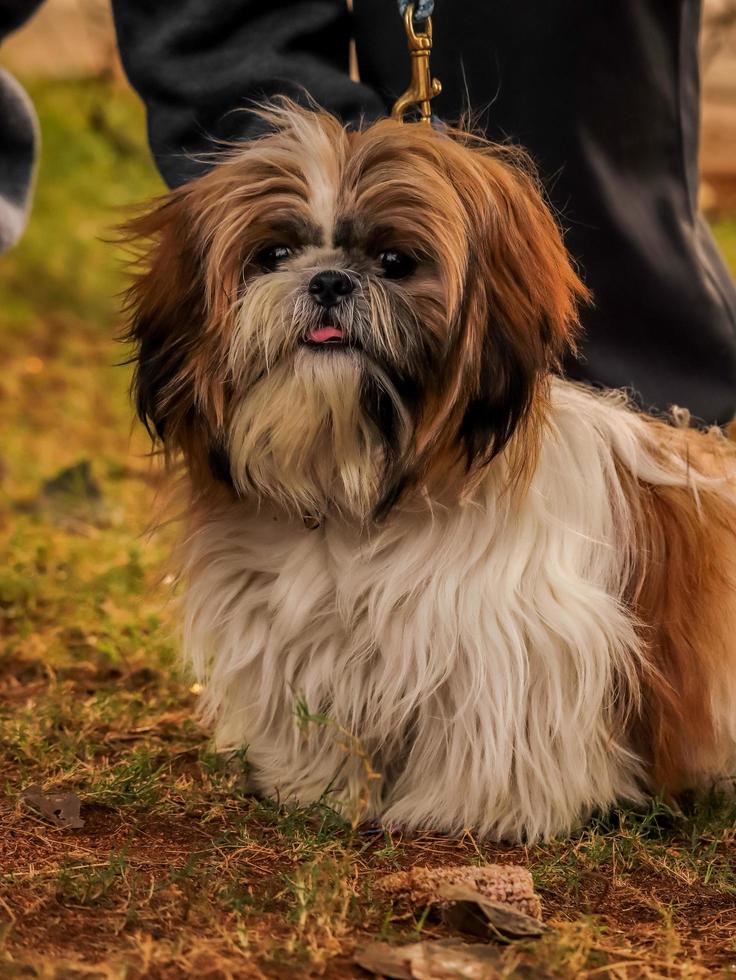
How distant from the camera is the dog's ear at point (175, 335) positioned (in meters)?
2.30

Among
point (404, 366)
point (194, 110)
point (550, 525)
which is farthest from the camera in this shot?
point (194, 110)

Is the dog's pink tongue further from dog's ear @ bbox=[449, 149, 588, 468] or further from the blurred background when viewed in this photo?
the blurred background

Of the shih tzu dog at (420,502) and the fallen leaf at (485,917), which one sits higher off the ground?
the shih tzu dog at (420,502)

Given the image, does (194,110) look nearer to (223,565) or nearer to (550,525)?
(223,565)

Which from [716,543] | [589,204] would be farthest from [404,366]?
[589,204]

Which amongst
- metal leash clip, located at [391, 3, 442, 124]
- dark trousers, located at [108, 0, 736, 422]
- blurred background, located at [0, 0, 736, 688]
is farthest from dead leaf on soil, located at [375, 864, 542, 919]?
metal leash clip, located at [391, 3, 442, 124]

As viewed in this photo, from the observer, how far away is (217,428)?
2311mm

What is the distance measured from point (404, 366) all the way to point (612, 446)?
0.49m

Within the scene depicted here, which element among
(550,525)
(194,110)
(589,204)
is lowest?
(550,525)

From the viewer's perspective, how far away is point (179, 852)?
7.64 feet

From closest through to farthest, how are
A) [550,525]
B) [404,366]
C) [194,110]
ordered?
[404,366]
[550,525]
[194,110]

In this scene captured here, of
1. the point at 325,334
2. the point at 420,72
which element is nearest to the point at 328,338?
the point at 325,334

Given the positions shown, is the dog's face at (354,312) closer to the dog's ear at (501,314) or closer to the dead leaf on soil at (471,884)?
the dog's ear at (501,314)

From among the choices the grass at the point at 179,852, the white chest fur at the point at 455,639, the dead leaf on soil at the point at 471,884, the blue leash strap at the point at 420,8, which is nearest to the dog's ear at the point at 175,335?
the white chest fur at the point at 455,639
